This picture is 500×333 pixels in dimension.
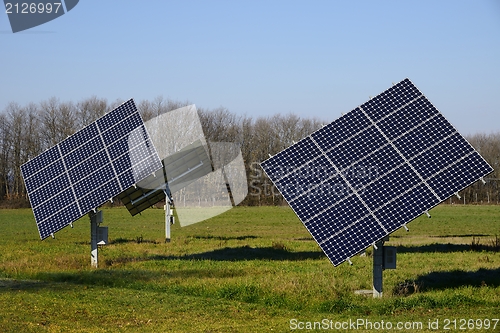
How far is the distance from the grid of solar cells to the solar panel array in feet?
24.6

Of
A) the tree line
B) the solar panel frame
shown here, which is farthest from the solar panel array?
the tree line

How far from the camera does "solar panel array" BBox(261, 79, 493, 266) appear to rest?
20234mm

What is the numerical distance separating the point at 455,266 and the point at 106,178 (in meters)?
14.7

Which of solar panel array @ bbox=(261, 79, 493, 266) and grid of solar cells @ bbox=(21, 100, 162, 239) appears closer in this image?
solar panel array @ bbox=(261, 79, 493, 266)

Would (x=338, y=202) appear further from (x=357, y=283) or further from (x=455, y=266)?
(x=455, y=266)

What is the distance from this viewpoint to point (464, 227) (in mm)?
52250

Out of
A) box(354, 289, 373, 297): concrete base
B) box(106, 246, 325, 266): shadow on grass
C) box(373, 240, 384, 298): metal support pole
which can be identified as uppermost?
box(373, 240, 384, 298): metal support pole

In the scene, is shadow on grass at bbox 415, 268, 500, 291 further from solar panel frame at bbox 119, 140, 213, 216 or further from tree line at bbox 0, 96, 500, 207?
tree line at bbox 0, 96, 500, 207

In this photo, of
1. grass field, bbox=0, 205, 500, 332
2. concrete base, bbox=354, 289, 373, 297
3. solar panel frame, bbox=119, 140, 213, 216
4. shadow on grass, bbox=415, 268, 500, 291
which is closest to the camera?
grass field, bbox=0, 205, 500, 332

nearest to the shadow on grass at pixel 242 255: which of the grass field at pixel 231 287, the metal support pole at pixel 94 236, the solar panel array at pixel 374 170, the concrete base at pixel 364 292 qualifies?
the grass field at pixel 231 287

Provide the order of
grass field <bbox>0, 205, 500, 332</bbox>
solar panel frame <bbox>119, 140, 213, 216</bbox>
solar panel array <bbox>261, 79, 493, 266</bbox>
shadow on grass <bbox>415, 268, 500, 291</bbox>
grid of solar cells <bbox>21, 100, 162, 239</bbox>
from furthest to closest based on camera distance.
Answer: solar panel frame <bbox>119, 140, 213, 216</bbox>
grid of solar cells <bbox>21, 100, 162, 239</bbox>
shadow on grass <bbox>415, 268, 500, 291</bbox>
solar panel array <bbox>261, 79, 493, 266</bbox>
grass field <bbox>0, 205, 500, 332</bbox>

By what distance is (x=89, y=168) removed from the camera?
28.8 metres

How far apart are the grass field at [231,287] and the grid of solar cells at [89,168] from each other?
2.39 metres

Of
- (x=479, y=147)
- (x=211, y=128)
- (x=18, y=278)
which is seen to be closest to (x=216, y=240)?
(x=18, y=278)
